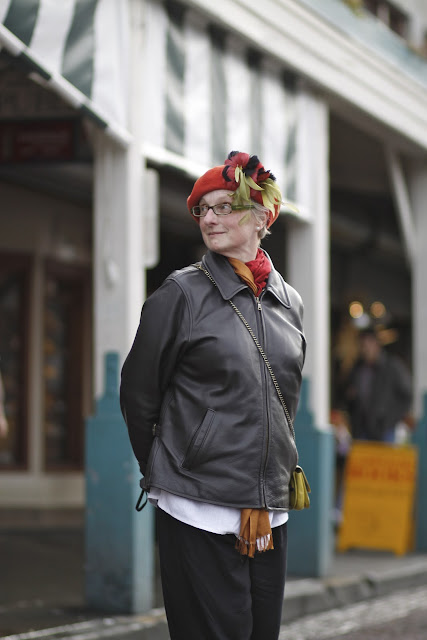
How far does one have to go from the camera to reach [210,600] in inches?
130

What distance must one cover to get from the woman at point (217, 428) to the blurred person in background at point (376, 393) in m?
7.26

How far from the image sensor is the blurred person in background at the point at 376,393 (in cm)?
1062

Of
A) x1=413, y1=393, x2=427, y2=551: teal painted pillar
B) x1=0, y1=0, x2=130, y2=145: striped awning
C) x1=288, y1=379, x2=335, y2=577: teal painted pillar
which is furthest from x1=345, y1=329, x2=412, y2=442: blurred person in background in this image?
x1=0, y1=0, x2=130, y2=145: striped awning

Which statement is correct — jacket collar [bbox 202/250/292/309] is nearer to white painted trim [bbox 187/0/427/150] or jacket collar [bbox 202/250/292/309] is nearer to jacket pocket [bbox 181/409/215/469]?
jacket pocket [bbox 181/409/215/469]

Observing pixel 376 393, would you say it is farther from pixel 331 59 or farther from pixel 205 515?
pixel 205 515

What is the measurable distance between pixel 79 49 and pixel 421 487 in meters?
5.77

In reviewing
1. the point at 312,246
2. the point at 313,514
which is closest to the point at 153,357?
the point at 313,514

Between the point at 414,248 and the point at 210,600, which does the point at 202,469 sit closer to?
the point at 210,600

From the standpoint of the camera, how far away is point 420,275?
10602 mm

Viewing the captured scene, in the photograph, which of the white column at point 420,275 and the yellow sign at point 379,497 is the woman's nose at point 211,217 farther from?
the white column at point 420,275

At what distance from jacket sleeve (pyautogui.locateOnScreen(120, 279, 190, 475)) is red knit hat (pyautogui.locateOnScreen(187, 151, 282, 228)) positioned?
1.05 feet

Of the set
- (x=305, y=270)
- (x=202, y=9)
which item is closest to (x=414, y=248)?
(x=305, y=270)

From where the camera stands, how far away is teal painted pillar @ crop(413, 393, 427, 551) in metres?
10.0

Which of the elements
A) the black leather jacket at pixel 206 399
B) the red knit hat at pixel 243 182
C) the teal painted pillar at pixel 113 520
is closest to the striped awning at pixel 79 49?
the teal painted pillar at pixel 113 520
